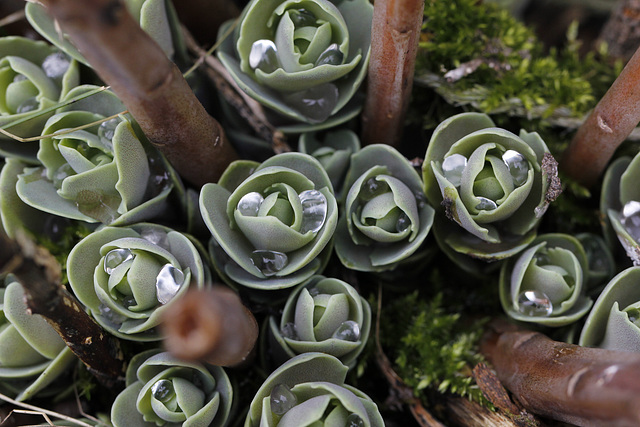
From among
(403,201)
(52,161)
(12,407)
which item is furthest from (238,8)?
(12,407)

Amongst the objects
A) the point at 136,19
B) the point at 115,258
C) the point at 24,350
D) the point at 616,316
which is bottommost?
the point at 24,350

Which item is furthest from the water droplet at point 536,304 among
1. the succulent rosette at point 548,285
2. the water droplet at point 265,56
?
the water droplet at point 265,56

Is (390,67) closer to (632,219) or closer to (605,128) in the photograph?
(605,128)

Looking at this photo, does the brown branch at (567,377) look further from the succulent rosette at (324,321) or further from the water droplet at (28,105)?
the water droplet at (28,105)

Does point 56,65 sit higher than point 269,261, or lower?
higher

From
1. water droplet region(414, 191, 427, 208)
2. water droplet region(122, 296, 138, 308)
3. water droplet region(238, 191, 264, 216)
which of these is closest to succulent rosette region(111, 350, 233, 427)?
water droplet region(122, 296, 138, 308)

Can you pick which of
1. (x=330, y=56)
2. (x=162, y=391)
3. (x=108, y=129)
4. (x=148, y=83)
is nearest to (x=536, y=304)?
(x=330, y=56)

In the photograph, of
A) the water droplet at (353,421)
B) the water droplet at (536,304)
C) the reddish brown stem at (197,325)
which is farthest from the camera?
the water droplet at (536,304)
